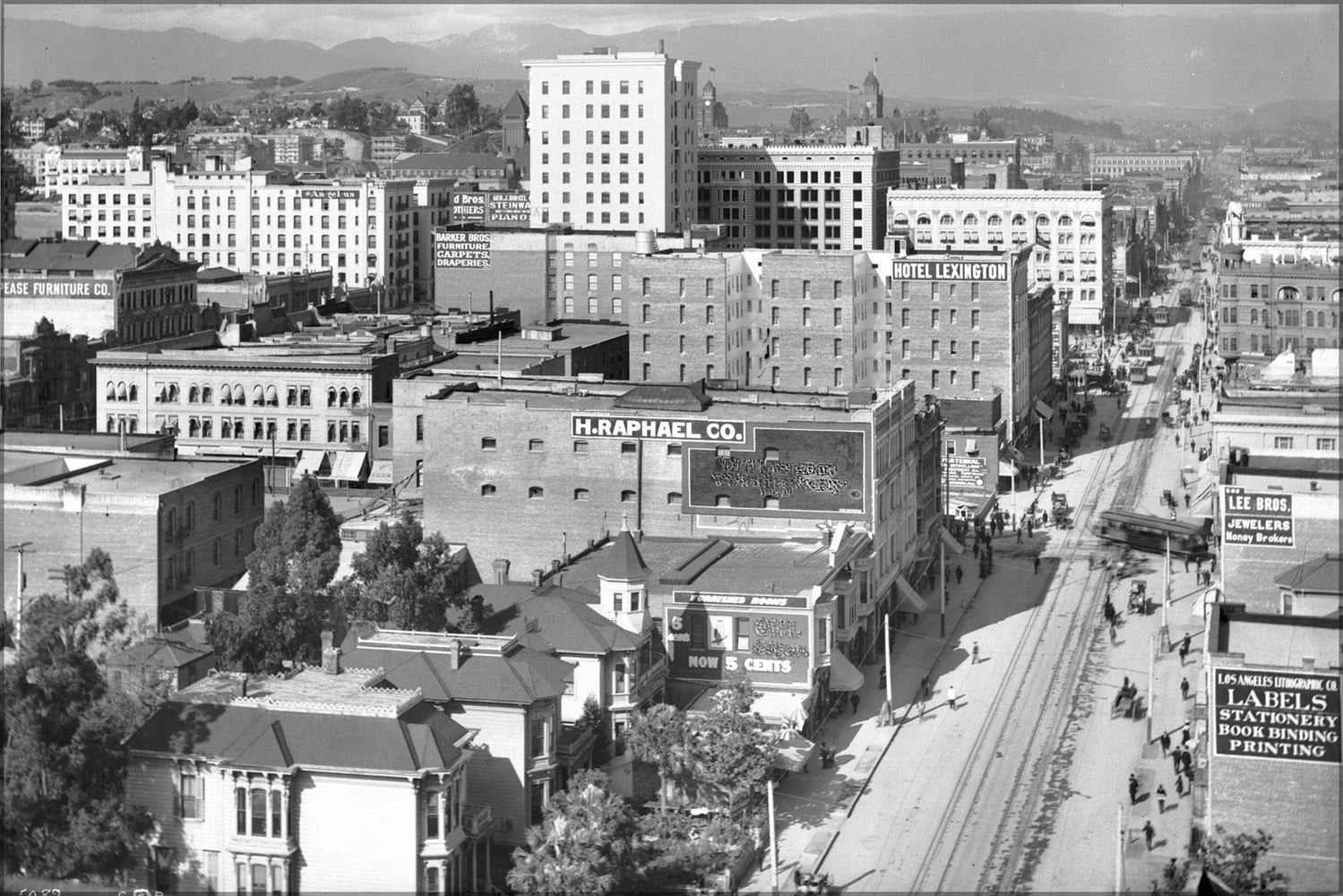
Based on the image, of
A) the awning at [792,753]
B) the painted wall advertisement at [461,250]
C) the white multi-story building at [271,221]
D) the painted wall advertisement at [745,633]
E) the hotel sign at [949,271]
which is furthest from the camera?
the white multi-story building at [271,221]

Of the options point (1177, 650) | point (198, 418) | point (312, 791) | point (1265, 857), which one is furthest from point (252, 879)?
point (198, 418)

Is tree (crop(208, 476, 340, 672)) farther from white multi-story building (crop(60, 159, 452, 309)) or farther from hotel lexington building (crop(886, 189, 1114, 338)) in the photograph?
hotel lexington building (crop(886, 189, 1114, 338))

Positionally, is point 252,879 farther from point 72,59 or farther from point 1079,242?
point 1079,242

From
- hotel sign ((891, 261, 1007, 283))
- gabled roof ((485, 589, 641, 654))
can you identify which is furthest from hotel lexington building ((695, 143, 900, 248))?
gabled roof ((485, 589, 641, 654))

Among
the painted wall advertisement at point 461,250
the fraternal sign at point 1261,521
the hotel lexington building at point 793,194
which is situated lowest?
the fraternal sign at point 1261,521

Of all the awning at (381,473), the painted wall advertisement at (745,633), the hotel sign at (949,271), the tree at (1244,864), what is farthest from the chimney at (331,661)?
the hotel sign at (949,271)

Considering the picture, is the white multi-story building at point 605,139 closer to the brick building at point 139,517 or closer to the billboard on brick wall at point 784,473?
the billboard on brick wall at point 784,473
